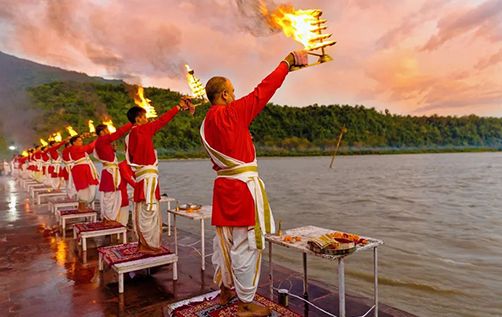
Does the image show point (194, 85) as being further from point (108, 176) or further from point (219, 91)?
point (108, 176)

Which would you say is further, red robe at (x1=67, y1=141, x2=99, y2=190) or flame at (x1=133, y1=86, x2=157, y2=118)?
red robe at (x1=67, y1=141, x2=99, y2=190)

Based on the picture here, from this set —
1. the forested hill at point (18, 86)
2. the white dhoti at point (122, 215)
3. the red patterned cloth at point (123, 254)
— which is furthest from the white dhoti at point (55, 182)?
the forested hill at point (18, 86)

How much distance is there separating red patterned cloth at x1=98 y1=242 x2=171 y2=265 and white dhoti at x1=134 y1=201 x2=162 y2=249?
0.53ft

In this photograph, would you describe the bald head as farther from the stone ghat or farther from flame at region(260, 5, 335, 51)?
the stone ghat

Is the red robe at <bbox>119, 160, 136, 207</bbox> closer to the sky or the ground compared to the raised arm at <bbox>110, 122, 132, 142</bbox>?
closer to the ground

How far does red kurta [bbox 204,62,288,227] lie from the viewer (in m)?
2.69

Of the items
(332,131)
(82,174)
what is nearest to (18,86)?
(332,131)

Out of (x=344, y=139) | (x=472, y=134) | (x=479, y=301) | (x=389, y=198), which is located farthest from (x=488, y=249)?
(x=472, y=134)

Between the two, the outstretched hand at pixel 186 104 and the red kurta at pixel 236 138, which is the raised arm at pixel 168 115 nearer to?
the outstretched hand at pixel 186 104

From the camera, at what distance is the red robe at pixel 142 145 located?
4426mm

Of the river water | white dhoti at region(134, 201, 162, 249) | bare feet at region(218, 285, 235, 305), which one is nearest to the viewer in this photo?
bare feet at region(218, 285, 235, 305)

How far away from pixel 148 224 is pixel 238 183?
7.39 ft

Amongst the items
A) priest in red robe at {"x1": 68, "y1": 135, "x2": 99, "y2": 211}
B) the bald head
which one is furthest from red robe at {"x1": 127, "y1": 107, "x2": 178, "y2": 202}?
priest in red robe at {"x1": 68, "y1": 135, "x2": 99, "y2": 211}

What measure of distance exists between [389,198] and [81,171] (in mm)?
18183
